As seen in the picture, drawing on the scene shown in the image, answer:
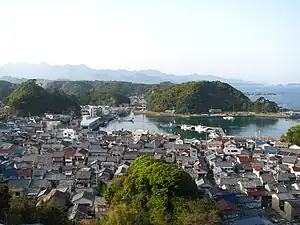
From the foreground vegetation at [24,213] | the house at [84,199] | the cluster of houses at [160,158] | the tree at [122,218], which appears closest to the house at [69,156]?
the cluster of houses at [160,158]

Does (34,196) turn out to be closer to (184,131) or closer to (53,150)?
(53,150)

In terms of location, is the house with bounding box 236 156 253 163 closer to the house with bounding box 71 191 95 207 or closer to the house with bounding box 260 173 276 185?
the house with bounding box 260 173 276 185

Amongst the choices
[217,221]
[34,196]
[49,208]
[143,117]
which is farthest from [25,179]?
[143,117]

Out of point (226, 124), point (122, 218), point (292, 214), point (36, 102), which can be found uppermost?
point (36, 102)

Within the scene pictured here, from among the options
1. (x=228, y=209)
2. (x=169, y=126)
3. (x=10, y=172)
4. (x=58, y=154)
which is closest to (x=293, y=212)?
(x=228, y=209)

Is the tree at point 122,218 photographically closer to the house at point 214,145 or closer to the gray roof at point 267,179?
the gray roof at point 267,179

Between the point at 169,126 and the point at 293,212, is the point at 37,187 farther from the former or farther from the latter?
the point at 169,126
